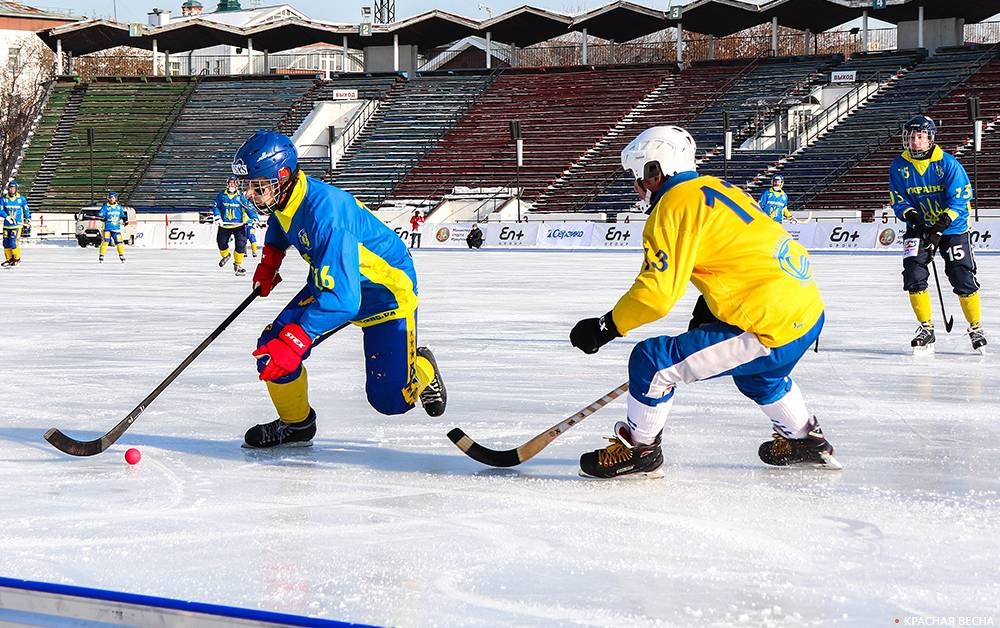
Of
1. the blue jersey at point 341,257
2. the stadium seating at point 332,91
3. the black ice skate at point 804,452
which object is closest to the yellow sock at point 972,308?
the black ice skate at point 804,452

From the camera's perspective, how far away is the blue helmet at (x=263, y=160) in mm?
4617

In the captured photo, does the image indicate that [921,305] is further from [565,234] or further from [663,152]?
[565,234]

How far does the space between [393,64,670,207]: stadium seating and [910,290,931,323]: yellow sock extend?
29.5 meters

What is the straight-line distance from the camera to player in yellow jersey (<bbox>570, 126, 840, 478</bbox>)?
3977mm

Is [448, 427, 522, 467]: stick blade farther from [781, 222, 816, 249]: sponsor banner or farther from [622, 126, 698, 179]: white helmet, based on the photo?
[781, 222, 816, 249]: sponsor banner

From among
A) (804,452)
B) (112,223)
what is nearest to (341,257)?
(804,452)

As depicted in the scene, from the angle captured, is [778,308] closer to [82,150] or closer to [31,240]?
[31,240]

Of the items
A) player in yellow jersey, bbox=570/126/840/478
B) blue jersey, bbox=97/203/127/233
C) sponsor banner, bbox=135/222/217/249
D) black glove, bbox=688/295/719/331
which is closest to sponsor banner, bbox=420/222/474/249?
sponsor banner, bbox=135/222/217/249

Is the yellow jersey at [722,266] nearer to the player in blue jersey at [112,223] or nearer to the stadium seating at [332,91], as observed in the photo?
the player in blue jersey at [112,223]

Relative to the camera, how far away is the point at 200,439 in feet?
17.5

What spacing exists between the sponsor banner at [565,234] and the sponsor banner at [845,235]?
5.28 meters

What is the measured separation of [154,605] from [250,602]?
0.48m

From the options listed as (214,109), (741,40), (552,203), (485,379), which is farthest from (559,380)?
(741,40)

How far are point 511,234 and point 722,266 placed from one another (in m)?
27.0
